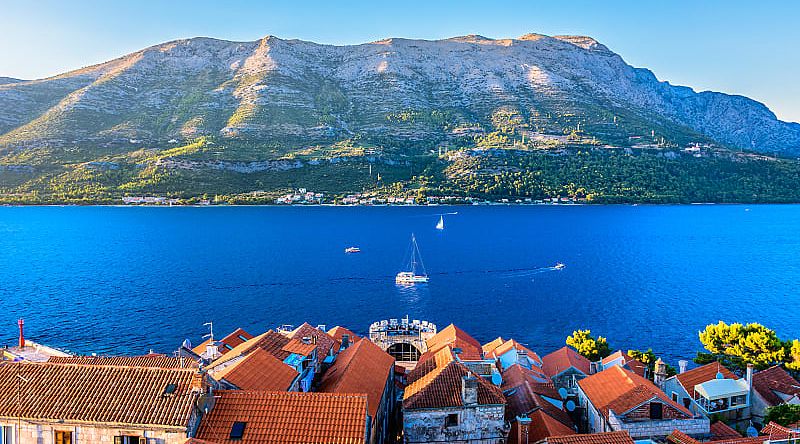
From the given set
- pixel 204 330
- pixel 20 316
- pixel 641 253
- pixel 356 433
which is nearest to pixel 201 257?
pixel 20 316

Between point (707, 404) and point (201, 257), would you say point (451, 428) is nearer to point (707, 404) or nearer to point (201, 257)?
point (707, 404)

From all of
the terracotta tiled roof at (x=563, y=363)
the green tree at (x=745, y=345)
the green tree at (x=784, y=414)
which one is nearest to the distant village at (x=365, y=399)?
Answer: the terracotta tiled roof at (x=563, y=363)

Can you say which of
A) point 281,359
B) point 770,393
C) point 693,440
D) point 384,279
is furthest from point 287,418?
point 384,279

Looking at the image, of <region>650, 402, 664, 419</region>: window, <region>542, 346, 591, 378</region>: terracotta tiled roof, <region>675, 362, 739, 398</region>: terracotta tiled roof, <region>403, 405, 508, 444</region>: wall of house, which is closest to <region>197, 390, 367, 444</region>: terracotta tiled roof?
<region>403, 405, 508, 444</region>: wall of house

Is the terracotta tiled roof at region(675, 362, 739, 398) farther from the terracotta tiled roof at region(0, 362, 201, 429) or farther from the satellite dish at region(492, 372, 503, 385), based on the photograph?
the terracotta tiled roof at region(0, 362, 201, 429)

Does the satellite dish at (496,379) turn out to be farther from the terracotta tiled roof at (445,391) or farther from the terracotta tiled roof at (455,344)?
the terracotta tiled roof at (445,391)
